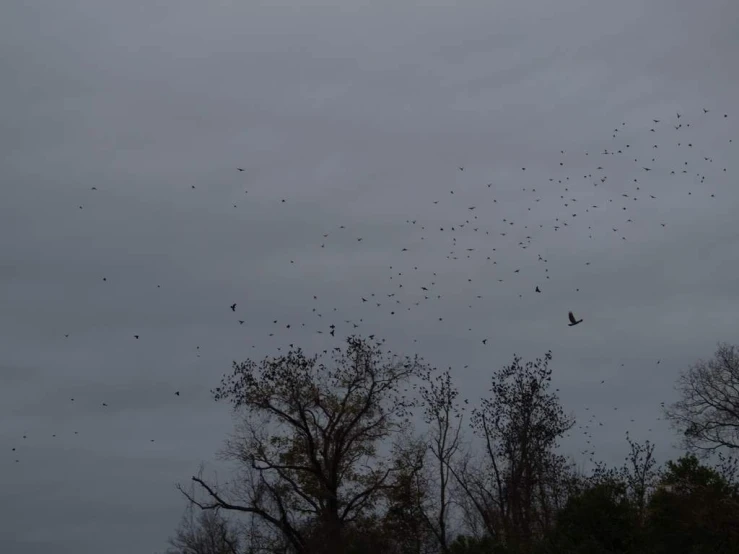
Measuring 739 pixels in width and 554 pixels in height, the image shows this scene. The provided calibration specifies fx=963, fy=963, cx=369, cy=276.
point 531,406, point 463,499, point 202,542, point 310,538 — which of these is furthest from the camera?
point 202,542

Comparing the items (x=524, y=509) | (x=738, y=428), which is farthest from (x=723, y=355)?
(x=524, y=509)

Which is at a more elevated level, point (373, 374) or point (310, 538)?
point (373, 374)

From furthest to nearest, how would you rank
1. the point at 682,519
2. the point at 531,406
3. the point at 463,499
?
the point at 463,499, the point at 531,406, the point at 682,519

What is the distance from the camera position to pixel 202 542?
6738 cm

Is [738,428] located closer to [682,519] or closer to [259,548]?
[682,519]

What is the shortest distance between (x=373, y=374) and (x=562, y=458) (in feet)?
36.9

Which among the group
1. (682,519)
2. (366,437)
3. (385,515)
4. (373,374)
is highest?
(373,374)

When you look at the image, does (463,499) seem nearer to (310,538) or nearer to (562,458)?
(562,458)

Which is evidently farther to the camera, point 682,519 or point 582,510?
point 582,510

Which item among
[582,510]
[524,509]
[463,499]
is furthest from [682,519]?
[463,499]

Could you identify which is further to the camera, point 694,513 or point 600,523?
point 600,523

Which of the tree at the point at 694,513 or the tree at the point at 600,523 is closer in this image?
the tree at the point at 694,513

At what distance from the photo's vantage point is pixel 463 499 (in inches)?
2233

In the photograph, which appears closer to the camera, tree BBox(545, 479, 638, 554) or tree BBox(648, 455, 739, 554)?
tree BBox(648, 455, 739, 554)
